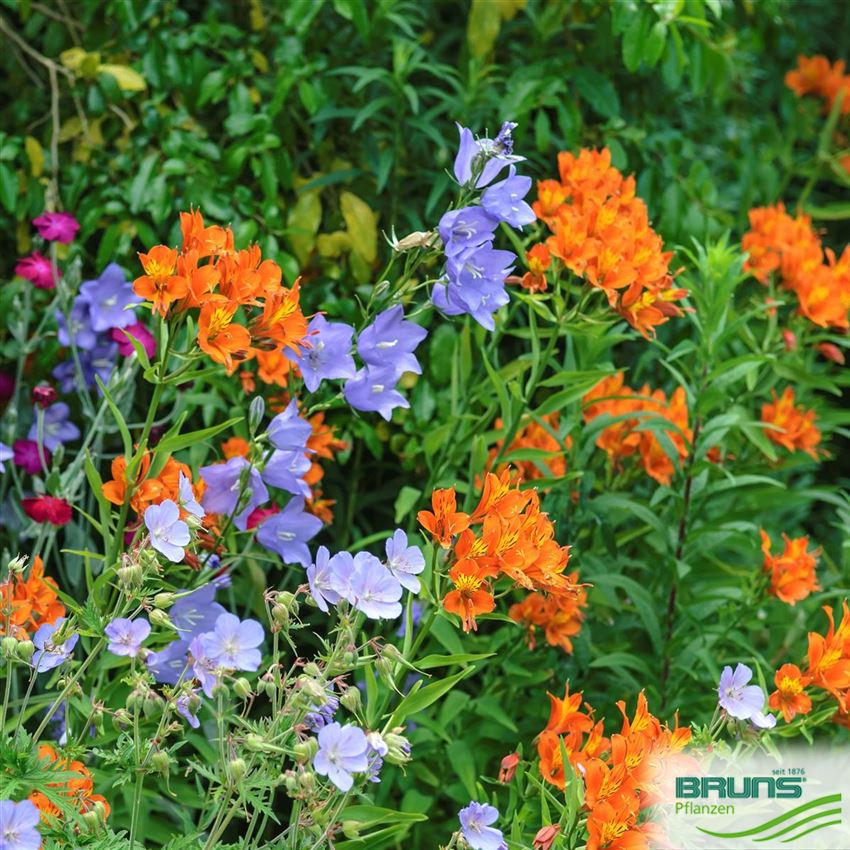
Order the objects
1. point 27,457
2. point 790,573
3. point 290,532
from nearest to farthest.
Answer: point 290,532
point 790,573
point 27,457

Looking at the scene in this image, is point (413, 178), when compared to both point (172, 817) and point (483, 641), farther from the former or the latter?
point (172, 817)

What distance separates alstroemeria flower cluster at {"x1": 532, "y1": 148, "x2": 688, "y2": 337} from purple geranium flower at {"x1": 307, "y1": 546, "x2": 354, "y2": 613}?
25.9 inches

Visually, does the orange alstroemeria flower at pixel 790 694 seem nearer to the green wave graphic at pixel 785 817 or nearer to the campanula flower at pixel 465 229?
the green wave graphic at pixel 785 817

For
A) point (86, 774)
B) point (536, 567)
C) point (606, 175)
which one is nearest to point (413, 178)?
point (606, 175)

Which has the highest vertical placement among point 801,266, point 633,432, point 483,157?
point 483,157

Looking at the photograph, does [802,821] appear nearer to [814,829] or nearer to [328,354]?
[814,829]

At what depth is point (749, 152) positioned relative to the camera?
324cm

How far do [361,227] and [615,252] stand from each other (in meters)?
0.69

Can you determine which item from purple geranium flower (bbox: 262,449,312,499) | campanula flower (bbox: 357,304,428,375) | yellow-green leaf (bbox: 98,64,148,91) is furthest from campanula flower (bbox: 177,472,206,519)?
yellow-green leaf (bbox: 98,64,148,91)

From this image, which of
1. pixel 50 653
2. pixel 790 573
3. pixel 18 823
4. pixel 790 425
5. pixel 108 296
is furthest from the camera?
pixel 790 425

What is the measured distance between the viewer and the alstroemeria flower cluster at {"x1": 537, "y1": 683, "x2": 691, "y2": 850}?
1.39m

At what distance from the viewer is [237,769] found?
4.09 ft

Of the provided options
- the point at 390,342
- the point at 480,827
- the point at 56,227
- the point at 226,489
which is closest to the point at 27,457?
→ the point at 56,227

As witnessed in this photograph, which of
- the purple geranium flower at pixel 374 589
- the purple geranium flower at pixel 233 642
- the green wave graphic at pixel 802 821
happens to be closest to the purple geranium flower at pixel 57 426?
the purple geranium flower at pixel 233 642
